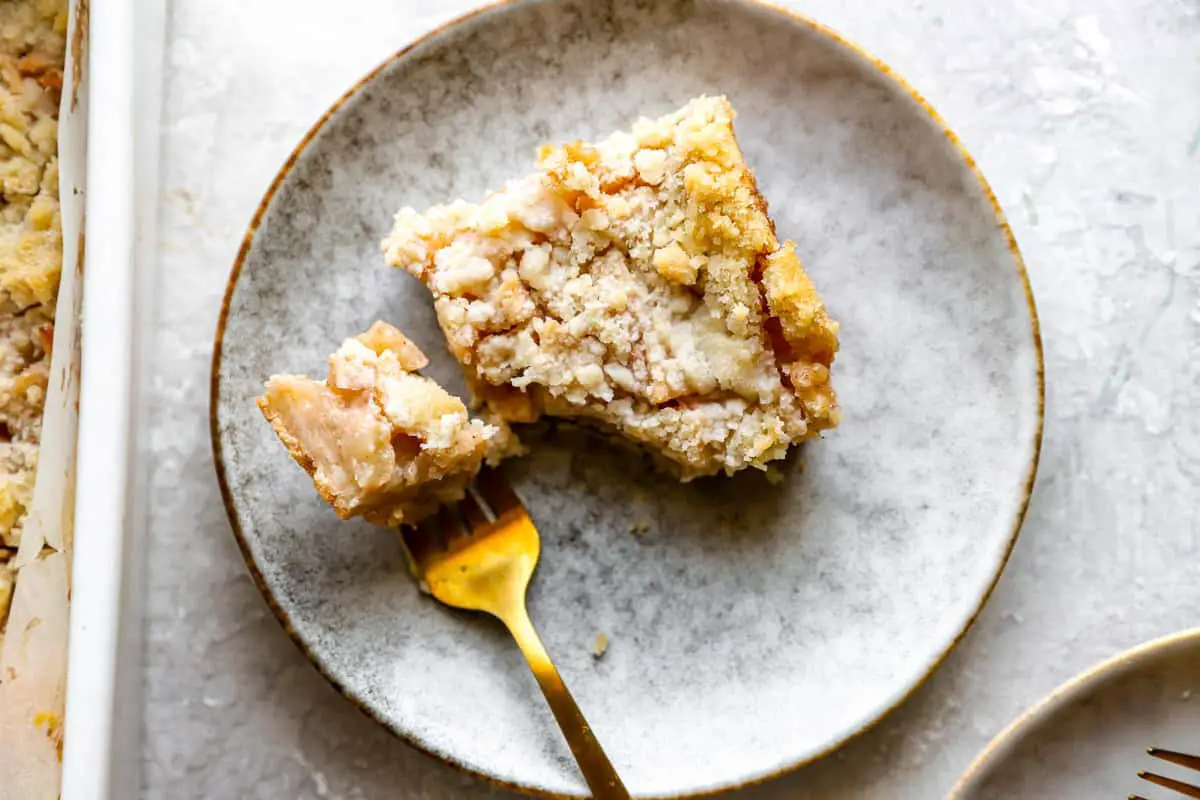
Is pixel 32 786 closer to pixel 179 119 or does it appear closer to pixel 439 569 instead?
pixel 439 569

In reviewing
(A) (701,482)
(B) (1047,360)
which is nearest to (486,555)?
(A) (701,482)

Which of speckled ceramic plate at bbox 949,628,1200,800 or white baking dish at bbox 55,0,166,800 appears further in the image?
speckled ceramic plate at bbox 949,628,1200,800

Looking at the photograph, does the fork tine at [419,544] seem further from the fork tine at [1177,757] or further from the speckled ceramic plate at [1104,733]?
the fork tine at [1177,757]

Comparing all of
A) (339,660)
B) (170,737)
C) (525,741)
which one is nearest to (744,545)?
(525,741)

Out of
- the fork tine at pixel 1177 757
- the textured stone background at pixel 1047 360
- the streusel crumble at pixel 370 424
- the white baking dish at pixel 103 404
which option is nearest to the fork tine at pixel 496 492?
the streusel crumble at pixel 370 424

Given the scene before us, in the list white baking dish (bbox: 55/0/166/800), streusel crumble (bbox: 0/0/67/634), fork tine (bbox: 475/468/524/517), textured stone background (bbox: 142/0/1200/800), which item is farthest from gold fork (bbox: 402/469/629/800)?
streusel crumble (bbox: 0/0/67/634)

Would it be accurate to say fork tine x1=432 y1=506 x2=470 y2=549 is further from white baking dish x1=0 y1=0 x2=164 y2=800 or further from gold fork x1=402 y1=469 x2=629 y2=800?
white baking dish x1=0 y1=0 x2=164 y2=800
